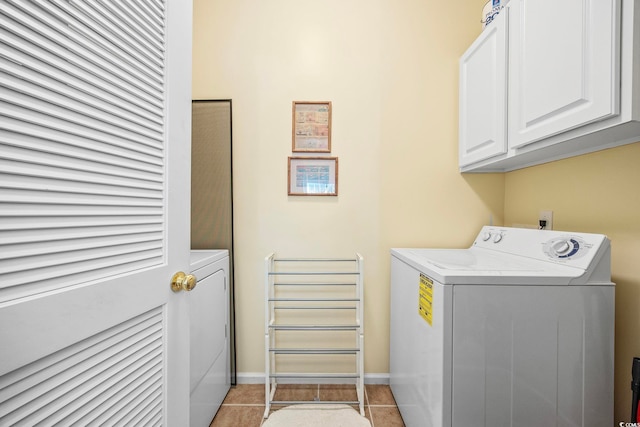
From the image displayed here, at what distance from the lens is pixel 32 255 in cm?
48

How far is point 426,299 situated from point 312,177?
3.46 feet

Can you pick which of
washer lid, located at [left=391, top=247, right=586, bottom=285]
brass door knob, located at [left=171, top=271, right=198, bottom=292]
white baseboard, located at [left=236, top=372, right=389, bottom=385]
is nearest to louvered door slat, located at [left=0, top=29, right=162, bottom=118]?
brass door knob, located at [left=171, top=271, right=198, bottom=292]

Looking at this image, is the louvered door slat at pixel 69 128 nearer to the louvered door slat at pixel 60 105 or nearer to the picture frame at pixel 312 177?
the louvered door slat at pixel 60 105

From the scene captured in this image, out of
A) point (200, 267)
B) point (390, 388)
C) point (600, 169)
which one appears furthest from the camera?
point (390, 388)

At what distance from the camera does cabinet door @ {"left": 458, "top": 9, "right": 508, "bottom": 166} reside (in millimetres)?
1433

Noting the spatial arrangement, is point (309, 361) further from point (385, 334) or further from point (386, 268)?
point (386, 268)

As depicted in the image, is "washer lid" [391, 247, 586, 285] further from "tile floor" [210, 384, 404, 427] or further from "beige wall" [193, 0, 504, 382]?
"tile floor" [210, 384, 404, 427]

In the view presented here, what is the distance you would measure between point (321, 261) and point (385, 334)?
25.4 inches

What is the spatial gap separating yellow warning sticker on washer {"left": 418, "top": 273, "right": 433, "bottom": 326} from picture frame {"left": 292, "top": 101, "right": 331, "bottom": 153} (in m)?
1.05

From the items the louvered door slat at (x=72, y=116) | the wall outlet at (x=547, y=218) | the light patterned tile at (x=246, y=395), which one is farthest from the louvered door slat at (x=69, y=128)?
the wall outlet at (x=547, y=218)

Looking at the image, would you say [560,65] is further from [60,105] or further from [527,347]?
[60,105]

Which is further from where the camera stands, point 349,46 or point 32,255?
point 349,46

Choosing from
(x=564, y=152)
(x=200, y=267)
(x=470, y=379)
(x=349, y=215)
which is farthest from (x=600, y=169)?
(x=200, y=267)

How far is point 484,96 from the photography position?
1580 millimetres
